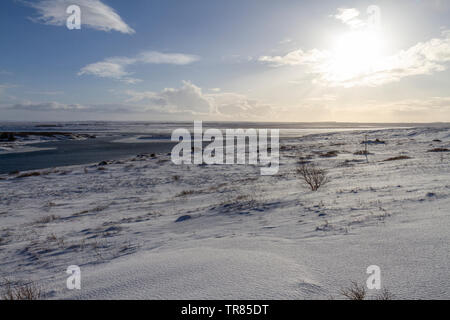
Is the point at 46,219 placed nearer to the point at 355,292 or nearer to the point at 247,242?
the point at 247,242

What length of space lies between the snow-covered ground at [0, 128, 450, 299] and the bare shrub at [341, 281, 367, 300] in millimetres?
80

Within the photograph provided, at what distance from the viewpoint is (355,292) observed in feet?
7.76

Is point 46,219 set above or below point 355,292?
below

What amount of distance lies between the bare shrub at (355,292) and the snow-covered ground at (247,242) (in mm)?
80

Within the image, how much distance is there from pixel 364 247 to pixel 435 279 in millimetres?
975

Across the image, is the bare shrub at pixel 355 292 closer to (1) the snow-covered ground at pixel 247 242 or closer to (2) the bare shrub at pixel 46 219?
(1) the snow-covered ground at pixel 247 242

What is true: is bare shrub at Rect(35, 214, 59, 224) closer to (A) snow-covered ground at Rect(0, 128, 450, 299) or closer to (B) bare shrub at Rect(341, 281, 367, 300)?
(A) snow-covered ground at Rect(0, 128, 450, 299)

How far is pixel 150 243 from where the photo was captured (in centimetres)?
504

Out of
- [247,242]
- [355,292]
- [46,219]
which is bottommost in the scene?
[46,219]

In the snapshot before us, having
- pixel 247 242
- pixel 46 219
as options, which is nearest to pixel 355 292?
pixel 247 242

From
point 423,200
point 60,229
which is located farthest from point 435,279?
point 60,229

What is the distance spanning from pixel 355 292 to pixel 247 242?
6.54ft

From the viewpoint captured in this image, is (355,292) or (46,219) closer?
(355,292)
